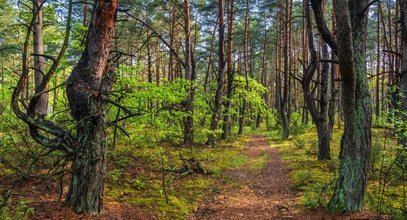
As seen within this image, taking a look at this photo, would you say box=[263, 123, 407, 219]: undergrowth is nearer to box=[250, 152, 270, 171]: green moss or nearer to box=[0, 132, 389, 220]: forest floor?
box=[0, 132, 389, 220]: forest floor

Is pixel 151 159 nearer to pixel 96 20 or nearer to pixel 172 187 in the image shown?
pixel 172 187

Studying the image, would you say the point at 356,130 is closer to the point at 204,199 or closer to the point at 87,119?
the point at 204,199

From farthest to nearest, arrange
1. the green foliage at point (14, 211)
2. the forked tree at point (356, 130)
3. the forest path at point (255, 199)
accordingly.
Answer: the forest path at point (255, 199) → the forked tree at point (356, 130) → the green foliage at point (14, 211)

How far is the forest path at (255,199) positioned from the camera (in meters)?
5.31

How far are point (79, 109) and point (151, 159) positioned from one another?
5152mm

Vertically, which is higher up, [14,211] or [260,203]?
[14,211]

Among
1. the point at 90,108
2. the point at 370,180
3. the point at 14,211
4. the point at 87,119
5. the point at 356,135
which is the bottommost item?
the point at 370,180

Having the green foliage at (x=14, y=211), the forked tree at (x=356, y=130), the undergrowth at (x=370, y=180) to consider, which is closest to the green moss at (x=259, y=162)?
the undergrowth at (x=370, y=180)

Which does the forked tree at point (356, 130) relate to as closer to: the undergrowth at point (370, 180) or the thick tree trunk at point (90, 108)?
the undergrowth at point (370, 180)

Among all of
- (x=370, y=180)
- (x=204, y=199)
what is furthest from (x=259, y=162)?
(x=204, y=199)

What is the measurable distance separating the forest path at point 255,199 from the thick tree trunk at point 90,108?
224 centimetres

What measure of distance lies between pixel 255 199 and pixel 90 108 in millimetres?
4397

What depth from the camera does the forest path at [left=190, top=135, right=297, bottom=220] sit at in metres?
5.31

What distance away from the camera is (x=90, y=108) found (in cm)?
385
